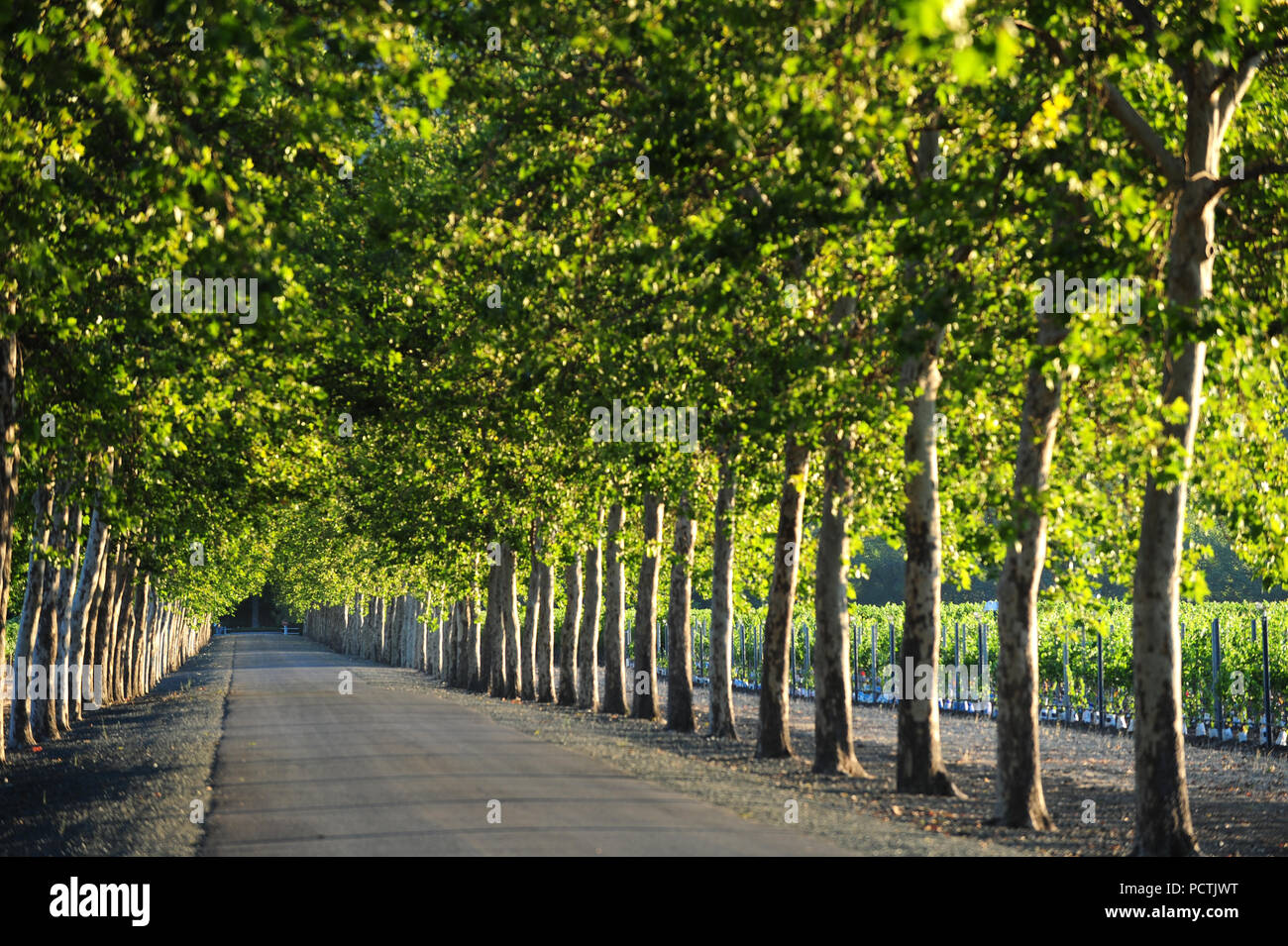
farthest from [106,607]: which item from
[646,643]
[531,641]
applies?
[646,643]

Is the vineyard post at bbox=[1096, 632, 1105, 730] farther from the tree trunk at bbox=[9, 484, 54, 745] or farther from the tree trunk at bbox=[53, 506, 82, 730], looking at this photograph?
the tree trunk at bbox=[9, 484, 54, 745]

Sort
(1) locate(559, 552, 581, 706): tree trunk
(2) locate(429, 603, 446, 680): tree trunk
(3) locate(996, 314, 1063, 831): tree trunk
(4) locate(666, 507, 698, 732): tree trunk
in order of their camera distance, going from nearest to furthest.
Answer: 1. (3) locate(996, 314, 1063, 831): tree trunk
2. (4) locate(666, 507, 698, 732): tree trunk
3. (1) locate(559, 552, 581, 706): tree trunk
4. (2) locate(429, 603, 446, 680): tree trunk

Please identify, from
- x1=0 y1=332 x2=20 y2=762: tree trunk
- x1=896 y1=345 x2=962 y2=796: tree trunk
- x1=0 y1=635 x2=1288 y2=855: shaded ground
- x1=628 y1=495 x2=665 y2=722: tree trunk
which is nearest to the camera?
x1=0 y1=635 x2=1288 y2=855: shaded ground

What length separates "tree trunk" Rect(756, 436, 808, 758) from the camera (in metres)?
22.6

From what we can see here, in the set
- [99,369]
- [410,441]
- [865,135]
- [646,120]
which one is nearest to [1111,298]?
[865,135]

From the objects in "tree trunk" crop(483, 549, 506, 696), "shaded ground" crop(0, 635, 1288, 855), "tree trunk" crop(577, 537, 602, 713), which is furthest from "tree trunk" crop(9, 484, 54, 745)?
"tree trunk" crop(483, 549, 506, 696)

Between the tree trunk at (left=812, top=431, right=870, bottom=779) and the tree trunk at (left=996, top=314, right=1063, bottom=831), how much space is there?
4.48 metres

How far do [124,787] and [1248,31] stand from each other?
15.1 metres
